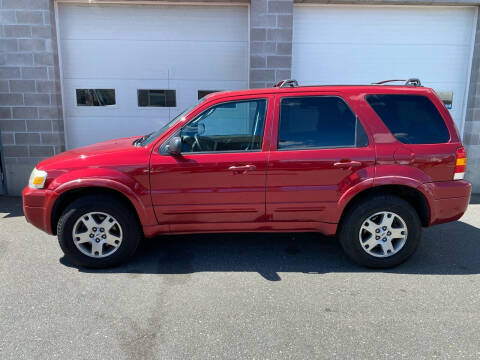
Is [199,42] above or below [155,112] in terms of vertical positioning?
above

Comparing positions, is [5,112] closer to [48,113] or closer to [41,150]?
[48,113]

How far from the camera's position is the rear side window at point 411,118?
3508 mm

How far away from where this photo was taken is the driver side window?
11.5ft

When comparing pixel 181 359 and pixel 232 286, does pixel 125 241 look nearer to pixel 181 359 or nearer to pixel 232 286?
pixel 232 286

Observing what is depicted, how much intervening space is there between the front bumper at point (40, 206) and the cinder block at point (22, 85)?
370cm

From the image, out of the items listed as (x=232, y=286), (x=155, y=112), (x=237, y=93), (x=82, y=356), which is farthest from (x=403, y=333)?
(x=155, y=112)

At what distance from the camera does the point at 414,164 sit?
3.47 metres

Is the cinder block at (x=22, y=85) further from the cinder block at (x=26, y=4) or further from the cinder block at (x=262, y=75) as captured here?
the cinder block at (x=262, y=75)

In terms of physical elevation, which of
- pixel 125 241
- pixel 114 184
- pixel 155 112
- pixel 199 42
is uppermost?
pixel 199 42

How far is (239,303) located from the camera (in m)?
3.00

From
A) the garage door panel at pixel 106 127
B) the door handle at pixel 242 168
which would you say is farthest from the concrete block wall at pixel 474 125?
the garage door panel at pixel 106 127

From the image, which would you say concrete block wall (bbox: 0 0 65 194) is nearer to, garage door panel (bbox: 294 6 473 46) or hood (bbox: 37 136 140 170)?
hood (bbox: 37 136 140 170)

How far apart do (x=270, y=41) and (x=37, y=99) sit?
14.3ft

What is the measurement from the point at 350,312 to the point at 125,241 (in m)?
2.22
